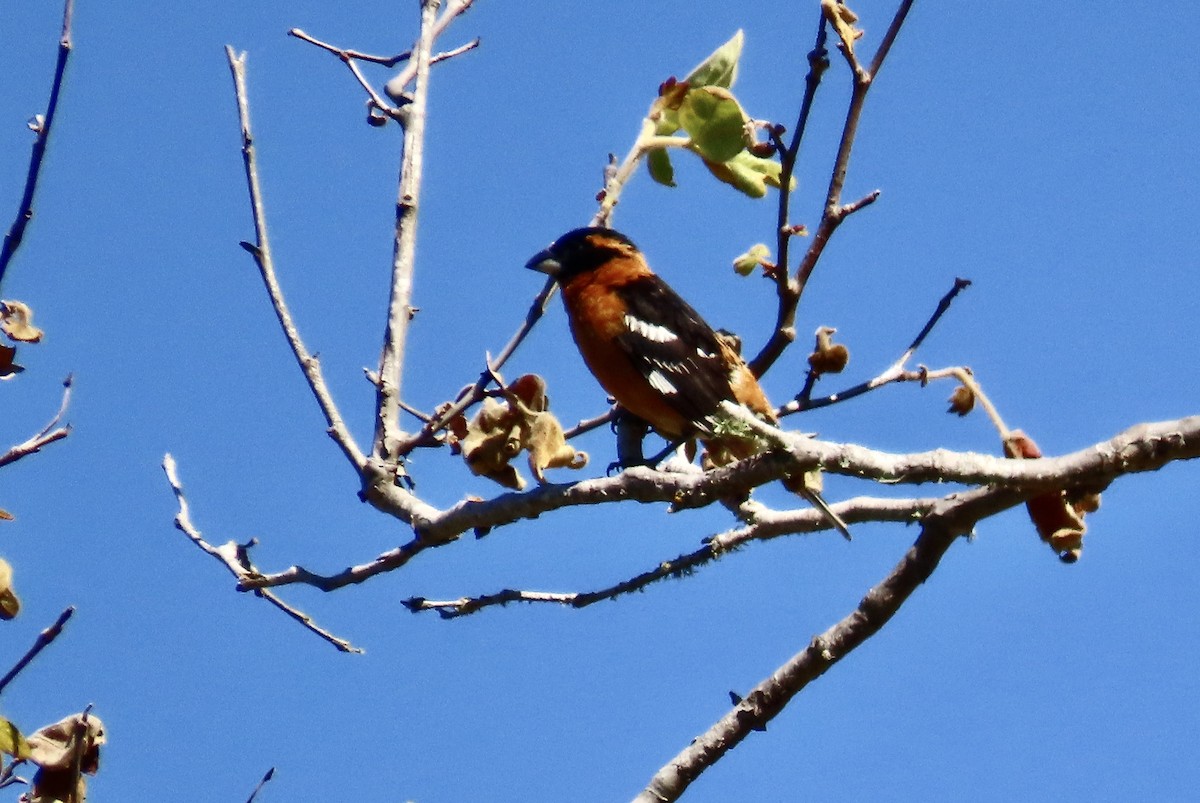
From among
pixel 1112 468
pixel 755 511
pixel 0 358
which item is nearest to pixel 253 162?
pixel 0 358

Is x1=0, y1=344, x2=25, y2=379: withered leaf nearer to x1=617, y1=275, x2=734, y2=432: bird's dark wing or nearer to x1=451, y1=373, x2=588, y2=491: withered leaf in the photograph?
x1=451, y1=373, x2=588, y2=491: withered leaf

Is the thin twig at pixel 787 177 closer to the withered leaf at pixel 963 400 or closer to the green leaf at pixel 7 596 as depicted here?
the withered leaf at pixel 963 400

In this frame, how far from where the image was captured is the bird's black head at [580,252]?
637 cm

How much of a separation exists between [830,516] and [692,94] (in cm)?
136

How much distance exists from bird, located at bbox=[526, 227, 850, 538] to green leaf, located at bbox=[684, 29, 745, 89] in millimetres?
738

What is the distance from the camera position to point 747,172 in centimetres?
400

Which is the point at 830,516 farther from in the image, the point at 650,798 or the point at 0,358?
the point at 0,358

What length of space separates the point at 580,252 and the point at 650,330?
0.93 m

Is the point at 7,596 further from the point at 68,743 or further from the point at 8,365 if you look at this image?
the point at 8,365

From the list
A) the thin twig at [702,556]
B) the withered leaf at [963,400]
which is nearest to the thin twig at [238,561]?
the thin twig at [702,556]

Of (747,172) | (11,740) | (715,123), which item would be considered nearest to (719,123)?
(715,123)

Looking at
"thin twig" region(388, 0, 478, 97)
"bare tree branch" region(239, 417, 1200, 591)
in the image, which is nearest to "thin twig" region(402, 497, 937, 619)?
"bare tree branch" region(239, 417, 1200, 591)

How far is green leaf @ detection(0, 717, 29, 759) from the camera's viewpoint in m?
2.71

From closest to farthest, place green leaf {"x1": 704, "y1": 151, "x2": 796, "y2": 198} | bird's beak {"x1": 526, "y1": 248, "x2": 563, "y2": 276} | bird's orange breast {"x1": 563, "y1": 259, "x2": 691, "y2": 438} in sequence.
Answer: green leaf {"x1": 704, "y1": 151, "x2": 796, "y2": 198} < bird's orange breast {"x1": 563, "y1": 259, "x2": 691, "y2": 438} < bird's beak {"x1": 526, "y1": 248, "x2": 563, "y2": 276}
